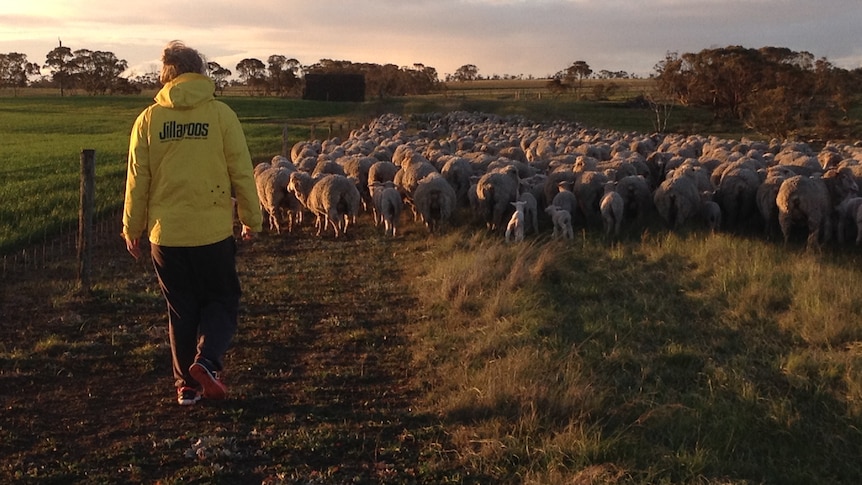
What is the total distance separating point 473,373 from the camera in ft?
19.5

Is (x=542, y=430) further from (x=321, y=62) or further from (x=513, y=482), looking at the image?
(x=321, y=62)

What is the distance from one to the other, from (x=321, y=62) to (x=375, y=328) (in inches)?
4252

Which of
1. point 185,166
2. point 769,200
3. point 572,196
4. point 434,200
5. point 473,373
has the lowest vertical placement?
point 473,373

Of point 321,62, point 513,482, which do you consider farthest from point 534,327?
point 321,62

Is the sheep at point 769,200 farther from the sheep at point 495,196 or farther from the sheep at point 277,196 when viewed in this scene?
the sheep at point 277,196

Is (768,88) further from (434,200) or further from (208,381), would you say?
(208,381)

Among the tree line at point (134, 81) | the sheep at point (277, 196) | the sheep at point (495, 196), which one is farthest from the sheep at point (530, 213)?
the tree line at point (134, 81)

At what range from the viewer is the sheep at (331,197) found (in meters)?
12.3

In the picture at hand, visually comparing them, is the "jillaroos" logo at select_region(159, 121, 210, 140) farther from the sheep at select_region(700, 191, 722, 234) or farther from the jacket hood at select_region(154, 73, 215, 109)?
the sheep at select_region(700, 191, 722, 234)

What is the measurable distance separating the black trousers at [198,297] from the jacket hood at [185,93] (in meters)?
1.02

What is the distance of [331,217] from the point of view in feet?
40.5

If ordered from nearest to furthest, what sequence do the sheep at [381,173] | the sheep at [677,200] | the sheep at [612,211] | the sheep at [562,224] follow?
the sheep at [562,224]
the sheep at [612,211]
the sheep at [677,200]
the sheep at [381,173]

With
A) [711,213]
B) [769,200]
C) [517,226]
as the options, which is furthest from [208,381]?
[769,200]

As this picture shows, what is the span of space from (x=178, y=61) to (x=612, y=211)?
8468 mm
